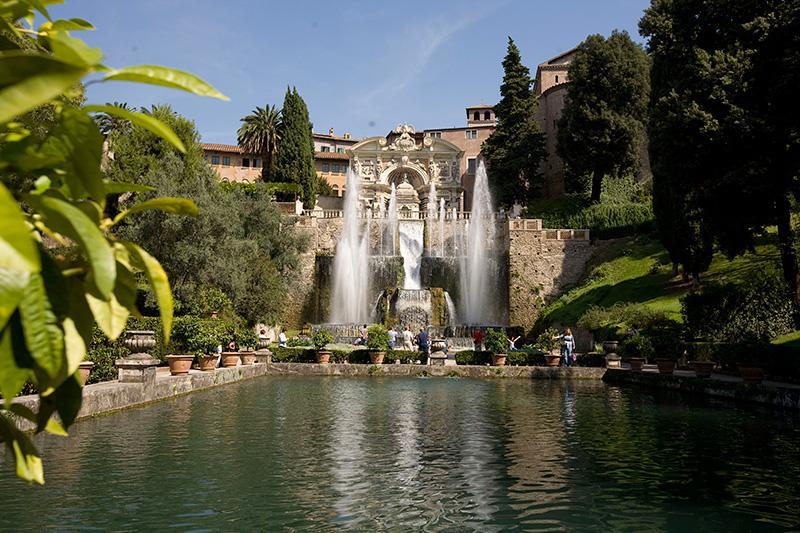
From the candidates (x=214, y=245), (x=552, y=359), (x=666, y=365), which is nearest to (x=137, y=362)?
(x=666, y=365)

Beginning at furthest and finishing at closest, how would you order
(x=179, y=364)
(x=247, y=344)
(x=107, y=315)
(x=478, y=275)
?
(x=478, y=275) → (x=247, y=344) → (x=179, y=364) → (x=107, y=315)

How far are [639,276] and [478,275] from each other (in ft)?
34.7

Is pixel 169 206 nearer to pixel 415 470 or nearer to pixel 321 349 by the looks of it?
pixel 415 470

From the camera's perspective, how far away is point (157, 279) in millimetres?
1214

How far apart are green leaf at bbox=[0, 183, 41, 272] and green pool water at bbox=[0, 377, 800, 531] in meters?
4.74

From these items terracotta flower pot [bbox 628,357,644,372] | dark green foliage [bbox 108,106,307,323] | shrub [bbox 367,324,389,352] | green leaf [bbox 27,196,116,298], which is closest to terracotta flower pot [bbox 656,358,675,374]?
terracotta flower pot [bbox 628,357,644,372]

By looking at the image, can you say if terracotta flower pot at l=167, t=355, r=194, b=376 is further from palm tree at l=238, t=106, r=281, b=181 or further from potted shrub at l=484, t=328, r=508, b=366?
palm tree at l=238, t=106, r=281, b=181

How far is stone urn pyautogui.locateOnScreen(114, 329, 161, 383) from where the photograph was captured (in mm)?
12773

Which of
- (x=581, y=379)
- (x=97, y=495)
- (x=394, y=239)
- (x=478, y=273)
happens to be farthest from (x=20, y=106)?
(x=394, y=239)

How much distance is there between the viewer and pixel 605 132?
45062mm

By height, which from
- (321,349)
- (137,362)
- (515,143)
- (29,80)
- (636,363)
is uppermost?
(515,143)

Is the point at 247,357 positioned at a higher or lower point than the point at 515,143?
lower

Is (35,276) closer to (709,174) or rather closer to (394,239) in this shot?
(709,174)

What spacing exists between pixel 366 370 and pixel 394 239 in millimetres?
24715
